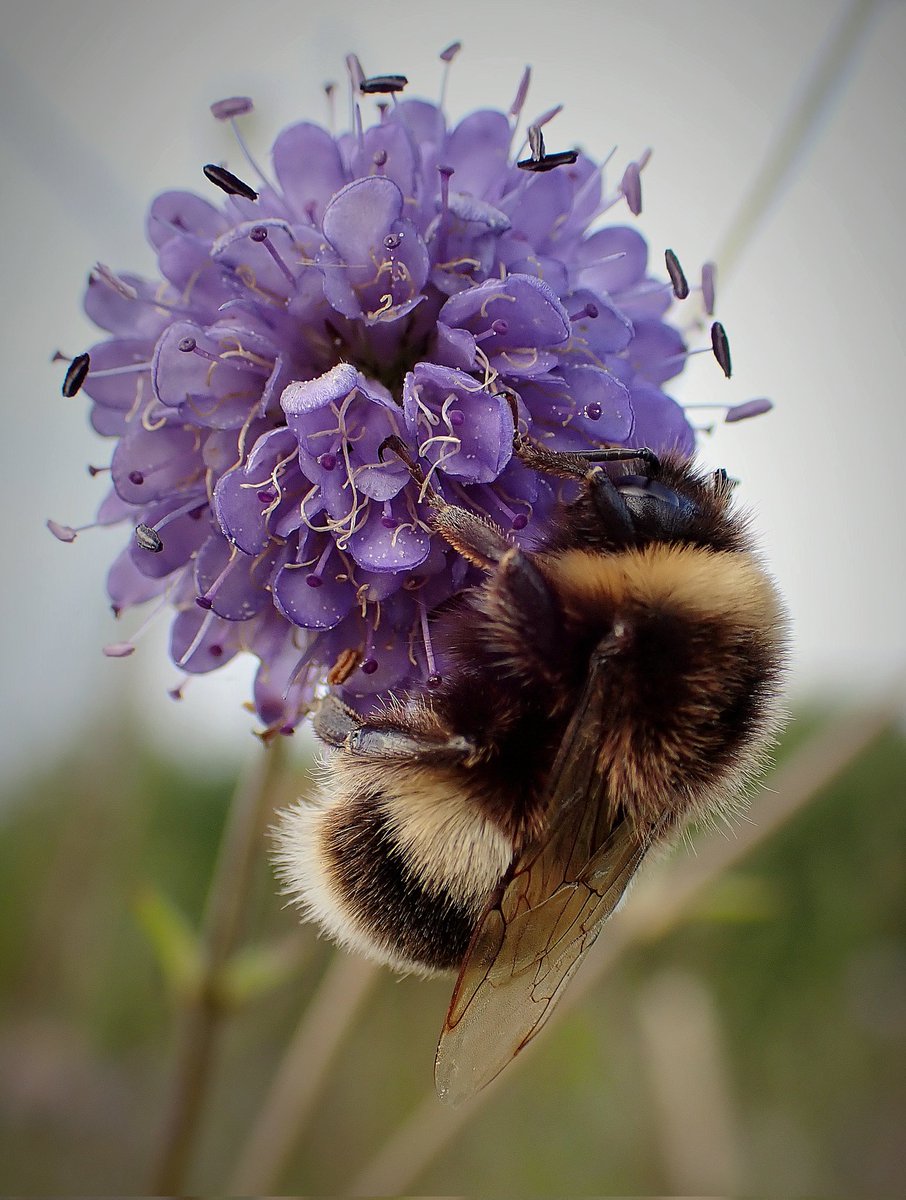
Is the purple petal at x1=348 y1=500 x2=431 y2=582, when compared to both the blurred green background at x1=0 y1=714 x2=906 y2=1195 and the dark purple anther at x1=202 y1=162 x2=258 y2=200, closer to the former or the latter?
the dark purple anther at x1=202 y1=162 x2=258 y2=200

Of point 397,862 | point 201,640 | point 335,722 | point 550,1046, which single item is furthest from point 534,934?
point 550,1046

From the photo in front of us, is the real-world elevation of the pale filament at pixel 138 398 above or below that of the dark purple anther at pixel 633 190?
below

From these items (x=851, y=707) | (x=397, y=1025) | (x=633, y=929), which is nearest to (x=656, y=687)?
(x=633, y=929)

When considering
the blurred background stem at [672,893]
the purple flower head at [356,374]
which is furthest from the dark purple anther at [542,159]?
the blurred background stem at [672,893]

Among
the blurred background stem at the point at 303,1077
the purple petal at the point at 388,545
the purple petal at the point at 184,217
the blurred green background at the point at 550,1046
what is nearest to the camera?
the purple petal at the point at 388,545

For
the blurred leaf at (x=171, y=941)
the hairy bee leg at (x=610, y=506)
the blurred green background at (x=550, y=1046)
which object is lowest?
the blurred green background at (x=550, y=1046)

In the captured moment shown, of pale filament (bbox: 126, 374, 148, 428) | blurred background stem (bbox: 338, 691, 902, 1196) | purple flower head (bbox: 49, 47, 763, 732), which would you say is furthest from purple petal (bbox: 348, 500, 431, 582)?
blurred background stem (bbox: 338, 691, 902, 1196)

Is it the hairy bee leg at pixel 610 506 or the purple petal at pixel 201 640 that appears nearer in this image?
the hairy bee leg at pixel 610 506

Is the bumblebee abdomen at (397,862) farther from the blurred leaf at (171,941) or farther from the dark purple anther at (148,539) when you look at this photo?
the blurred leaf at (171,941)
